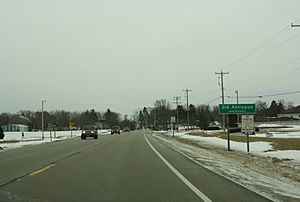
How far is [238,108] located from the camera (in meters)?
32.6

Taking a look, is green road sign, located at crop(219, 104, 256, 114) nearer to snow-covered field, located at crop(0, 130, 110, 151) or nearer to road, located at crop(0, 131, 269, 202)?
road, located at crop(0, 131, 269, 202)

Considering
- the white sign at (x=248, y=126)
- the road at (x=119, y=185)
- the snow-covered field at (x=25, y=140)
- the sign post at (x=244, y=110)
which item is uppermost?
the sign post at (x=244, y=110)

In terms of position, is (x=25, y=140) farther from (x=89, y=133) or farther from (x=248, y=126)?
(x=248, y=126)

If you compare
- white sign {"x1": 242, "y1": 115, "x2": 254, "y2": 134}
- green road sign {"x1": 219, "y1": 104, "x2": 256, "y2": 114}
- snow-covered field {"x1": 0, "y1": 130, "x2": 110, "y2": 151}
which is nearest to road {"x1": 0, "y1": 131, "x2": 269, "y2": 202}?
white sign {"x1": 242, "y1": 115, "x2": 254, "y2": 134}

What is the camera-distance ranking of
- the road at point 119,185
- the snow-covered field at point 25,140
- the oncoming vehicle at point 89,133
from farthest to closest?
the oncoming vehicle at point 89,133 < the snow-covered field at point 25,140 < the road at point 119,185

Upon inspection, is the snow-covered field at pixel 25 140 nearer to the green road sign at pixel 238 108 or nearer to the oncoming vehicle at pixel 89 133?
the oncoming vehicle at pixel 89 133

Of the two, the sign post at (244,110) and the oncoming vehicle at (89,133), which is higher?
the sign post at (244,110)

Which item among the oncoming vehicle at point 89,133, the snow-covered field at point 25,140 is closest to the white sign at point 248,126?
the snow-covered field at point 25,140

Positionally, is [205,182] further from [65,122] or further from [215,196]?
[65,122]

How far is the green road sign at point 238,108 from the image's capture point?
3219 cm

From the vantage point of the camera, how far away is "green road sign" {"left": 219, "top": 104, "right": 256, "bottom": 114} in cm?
3219

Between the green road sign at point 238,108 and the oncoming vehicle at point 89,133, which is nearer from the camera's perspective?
the green road sign at point 238,108

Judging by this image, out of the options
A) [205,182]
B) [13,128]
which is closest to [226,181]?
[205,182]

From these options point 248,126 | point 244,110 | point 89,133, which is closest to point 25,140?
point 89,133
